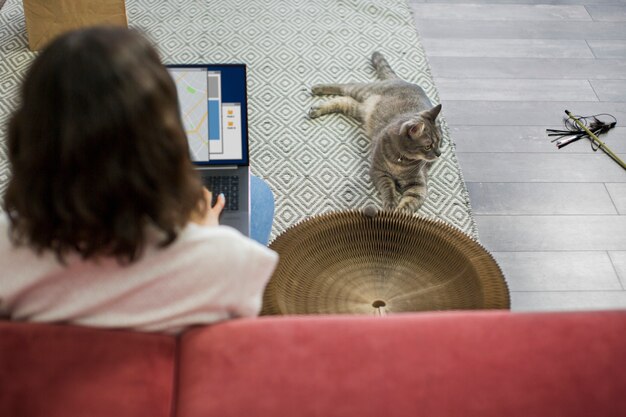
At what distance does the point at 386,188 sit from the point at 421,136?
0.23 meters

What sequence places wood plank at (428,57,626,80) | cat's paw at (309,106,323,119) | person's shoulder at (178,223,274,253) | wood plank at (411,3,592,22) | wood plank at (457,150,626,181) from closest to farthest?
person's shoulder at (178,223,274,253), wood plank at (457,150,626,181), cat's paw at (309,106,323,119), wood plank at (428,57,626,80), wood plank at (411,3,592,22)

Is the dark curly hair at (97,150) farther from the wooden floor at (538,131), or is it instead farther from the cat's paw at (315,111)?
the cat's paw at (315,111)

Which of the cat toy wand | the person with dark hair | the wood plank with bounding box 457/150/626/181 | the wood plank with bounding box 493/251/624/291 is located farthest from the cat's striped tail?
the person with dark hair

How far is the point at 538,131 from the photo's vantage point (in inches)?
92.4

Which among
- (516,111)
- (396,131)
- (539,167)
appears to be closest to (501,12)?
(516,111)

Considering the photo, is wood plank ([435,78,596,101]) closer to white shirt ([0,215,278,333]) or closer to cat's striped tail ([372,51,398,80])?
cat's striped tail ([372,51,398,80])

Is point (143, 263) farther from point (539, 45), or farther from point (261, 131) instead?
point (539, 45)

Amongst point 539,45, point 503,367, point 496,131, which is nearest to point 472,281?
point 503,367

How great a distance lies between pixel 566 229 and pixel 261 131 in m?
1.14

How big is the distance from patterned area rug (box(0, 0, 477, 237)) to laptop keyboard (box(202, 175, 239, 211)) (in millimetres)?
493

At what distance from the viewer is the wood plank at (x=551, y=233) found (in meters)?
1.98

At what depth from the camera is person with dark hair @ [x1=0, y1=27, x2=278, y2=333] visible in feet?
2.41

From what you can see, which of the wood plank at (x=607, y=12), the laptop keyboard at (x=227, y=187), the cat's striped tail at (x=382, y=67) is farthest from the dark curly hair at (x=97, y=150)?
the wood plank at (x=607, y=12)

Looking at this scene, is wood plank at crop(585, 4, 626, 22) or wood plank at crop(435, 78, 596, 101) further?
wood plank at crop(585, 4, 626, 22)
